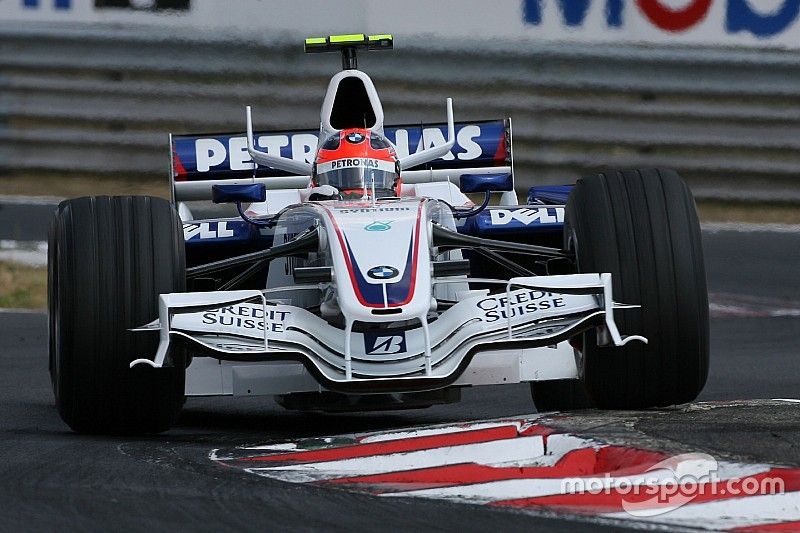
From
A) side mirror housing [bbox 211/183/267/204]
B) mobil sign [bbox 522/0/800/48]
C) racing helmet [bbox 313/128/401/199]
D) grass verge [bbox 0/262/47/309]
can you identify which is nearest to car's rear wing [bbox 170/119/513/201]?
racing helmet [bbox 313/128/401/199]

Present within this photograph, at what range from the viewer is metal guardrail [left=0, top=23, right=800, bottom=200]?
563 inches

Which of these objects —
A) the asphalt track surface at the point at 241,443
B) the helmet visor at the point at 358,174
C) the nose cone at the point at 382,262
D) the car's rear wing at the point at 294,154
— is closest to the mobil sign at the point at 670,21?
the asphalt track surface at the point at 241,443

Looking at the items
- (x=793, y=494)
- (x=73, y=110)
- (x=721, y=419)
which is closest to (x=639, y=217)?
(x=721, y=419)

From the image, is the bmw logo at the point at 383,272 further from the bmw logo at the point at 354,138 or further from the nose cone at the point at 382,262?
the bmw logo at the point at 354,138

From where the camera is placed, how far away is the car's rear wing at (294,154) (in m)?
9.40

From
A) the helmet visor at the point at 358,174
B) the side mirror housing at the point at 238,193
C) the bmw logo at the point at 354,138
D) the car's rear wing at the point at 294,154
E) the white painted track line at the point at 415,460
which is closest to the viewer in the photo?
the white painted track line at the point at 415,460

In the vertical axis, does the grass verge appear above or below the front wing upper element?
below

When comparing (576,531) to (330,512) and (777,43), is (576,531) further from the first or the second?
(777,43)

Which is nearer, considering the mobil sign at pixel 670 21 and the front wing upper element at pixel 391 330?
the front wing upper element at pixel 391 330

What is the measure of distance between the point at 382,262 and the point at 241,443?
2.84 ft

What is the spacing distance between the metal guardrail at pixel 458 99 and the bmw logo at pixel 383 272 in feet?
26.2

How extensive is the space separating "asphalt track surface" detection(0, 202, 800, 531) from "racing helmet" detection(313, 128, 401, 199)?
1.10 meters

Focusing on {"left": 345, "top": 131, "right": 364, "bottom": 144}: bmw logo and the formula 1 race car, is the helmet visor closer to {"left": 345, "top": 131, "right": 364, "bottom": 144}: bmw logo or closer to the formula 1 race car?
{"left": 345, "top": 131, "right": 364, "bottom": 144}: bmw logo

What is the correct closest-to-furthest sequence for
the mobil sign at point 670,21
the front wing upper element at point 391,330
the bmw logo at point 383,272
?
the front wing upper element at point 391,330
the bmw logo at point 383,272
the mobil sign at point 670,21
